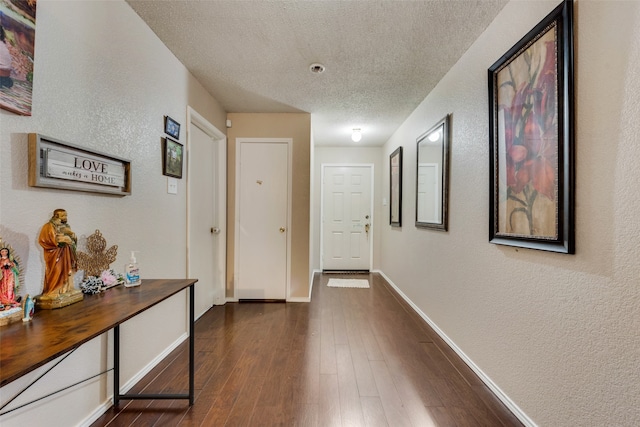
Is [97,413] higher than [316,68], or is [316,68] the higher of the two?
[316,68]

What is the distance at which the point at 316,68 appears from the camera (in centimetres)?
225

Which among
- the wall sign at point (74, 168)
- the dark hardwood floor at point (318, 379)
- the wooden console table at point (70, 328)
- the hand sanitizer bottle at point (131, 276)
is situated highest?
the wall sign at point (74, 168)

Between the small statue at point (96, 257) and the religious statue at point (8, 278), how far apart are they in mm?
328

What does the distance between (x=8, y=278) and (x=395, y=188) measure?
12.4ft

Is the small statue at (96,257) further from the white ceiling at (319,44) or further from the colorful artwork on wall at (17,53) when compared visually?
the white ceiling at (319,44)

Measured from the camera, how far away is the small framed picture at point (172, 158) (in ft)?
6.53

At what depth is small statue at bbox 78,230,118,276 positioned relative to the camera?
1.30 m

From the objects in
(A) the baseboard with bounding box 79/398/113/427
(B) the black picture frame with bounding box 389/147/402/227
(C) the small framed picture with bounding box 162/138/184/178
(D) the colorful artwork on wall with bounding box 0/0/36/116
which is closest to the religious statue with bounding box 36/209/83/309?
(D) the colorful artwork on wall with bounding box 0/0/36/116

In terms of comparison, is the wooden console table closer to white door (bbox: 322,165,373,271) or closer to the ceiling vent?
the ceiling vent

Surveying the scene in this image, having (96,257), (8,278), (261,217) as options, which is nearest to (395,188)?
(261,217)

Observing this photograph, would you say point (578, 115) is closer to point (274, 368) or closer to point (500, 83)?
point (500, 83)

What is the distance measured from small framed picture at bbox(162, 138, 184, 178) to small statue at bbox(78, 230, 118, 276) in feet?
2.46

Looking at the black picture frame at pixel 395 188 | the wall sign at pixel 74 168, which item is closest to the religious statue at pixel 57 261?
the wall sign at pixel 74 168

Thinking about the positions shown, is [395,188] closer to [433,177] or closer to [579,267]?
[433,177]
